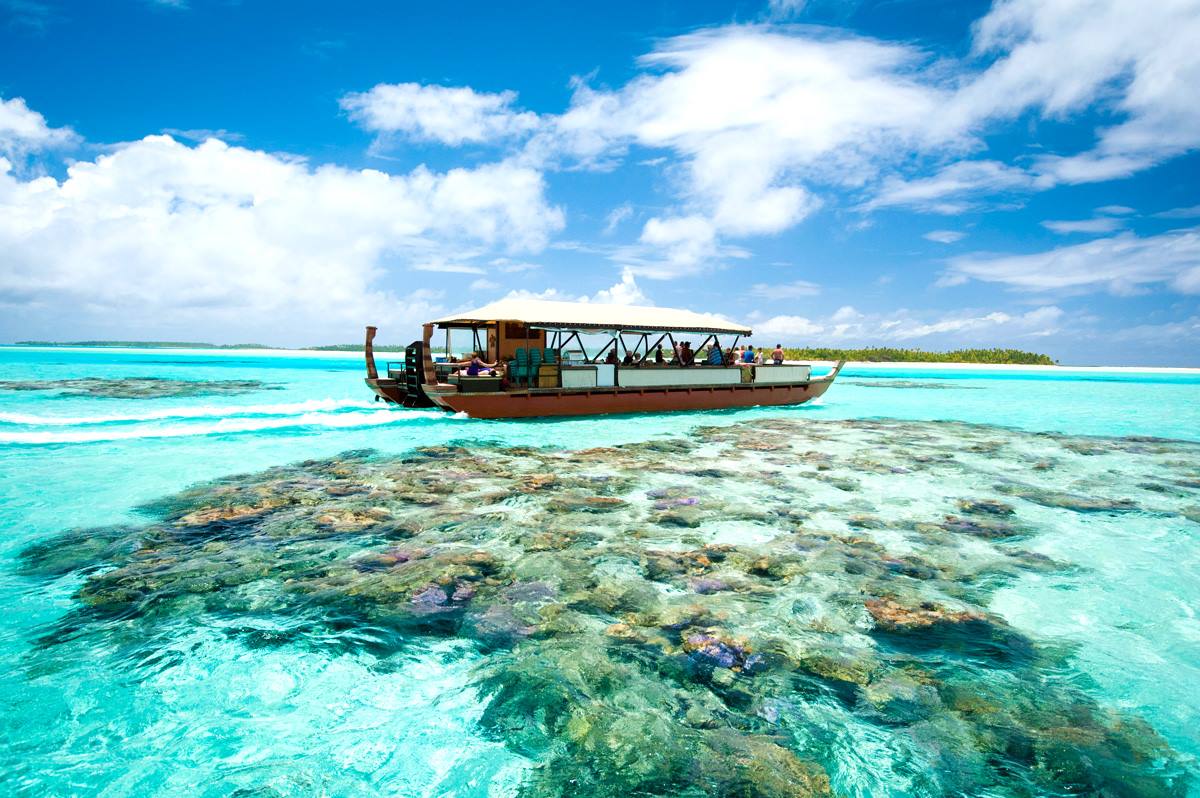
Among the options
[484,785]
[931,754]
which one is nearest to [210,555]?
[484,785]

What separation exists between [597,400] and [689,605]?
16.6m

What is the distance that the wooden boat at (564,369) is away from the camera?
21719mm

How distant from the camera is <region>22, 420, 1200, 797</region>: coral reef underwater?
14.5ft

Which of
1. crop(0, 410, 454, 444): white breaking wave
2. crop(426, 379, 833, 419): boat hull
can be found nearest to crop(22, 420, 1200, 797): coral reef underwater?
crop(426, 379, 833, 419): boat hull

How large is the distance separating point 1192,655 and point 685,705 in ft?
18.2

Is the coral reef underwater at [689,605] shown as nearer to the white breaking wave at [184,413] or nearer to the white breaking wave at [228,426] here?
the white breaking wave at [228,426]

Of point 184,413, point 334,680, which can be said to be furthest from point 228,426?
point 334,680

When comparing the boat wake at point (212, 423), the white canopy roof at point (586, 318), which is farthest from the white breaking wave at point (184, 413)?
the white canopy roof at point (586, 318)

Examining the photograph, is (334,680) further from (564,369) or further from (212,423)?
(212,423)

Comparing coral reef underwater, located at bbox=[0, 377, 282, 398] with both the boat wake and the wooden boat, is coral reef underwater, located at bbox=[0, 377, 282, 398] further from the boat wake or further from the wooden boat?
the wooden boat

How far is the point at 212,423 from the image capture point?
21.9 metres

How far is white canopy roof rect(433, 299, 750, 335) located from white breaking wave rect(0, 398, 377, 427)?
8.24 meters

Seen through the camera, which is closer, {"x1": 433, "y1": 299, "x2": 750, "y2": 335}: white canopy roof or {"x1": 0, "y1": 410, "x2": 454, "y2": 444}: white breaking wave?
{"x1": 0, "y1": 410, "x2": 454, "y2": 444}: white breaking wave

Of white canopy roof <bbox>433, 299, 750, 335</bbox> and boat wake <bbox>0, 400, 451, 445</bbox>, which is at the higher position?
white canopy roof <bbox>433, 299, 750, 335</bbox>
